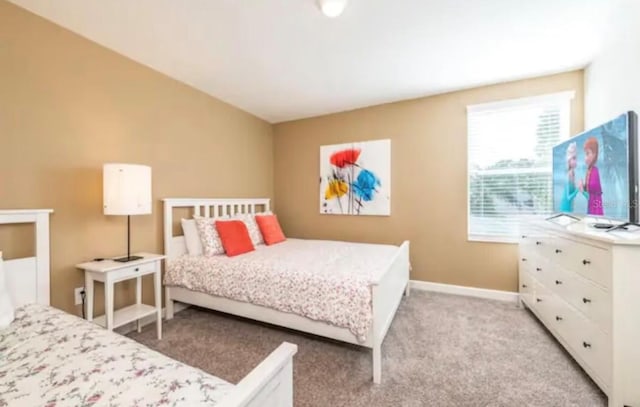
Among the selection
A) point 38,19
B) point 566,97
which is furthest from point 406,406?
point 38,19

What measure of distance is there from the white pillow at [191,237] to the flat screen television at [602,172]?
3348 mm

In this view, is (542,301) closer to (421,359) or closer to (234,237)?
(421,359)

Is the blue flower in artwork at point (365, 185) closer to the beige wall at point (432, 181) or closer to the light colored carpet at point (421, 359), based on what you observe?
the beige wall at point (432, 181)

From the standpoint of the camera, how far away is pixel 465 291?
A: 3.17 m

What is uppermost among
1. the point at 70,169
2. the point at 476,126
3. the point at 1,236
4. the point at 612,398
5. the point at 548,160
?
the point at 476,126

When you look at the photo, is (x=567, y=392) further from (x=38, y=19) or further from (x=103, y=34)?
(x=38, y=19)

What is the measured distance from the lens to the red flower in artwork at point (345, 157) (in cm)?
371

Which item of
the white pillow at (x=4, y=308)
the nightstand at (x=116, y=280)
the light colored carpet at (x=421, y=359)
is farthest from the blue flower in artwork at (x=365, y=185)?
the white pillow at (x=4, y=308)

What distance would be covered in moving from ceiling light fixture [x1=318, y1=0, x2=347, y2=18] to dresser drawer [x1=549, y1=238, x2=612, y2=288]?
7.06 feet

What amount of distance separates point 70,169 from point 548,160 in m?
4.45

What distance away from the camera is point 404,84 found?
299 centimetres

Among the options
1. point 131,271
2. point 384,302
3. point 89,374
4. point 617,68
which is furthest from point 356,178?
point 89,374

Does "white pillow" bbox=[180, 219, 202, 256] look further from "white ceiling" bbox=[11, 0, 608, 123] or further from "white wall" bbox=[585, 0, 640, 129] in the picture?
"white wall" bbox=[585, 0, 640, 129]

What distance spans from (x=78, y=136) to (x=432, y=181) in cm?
356
